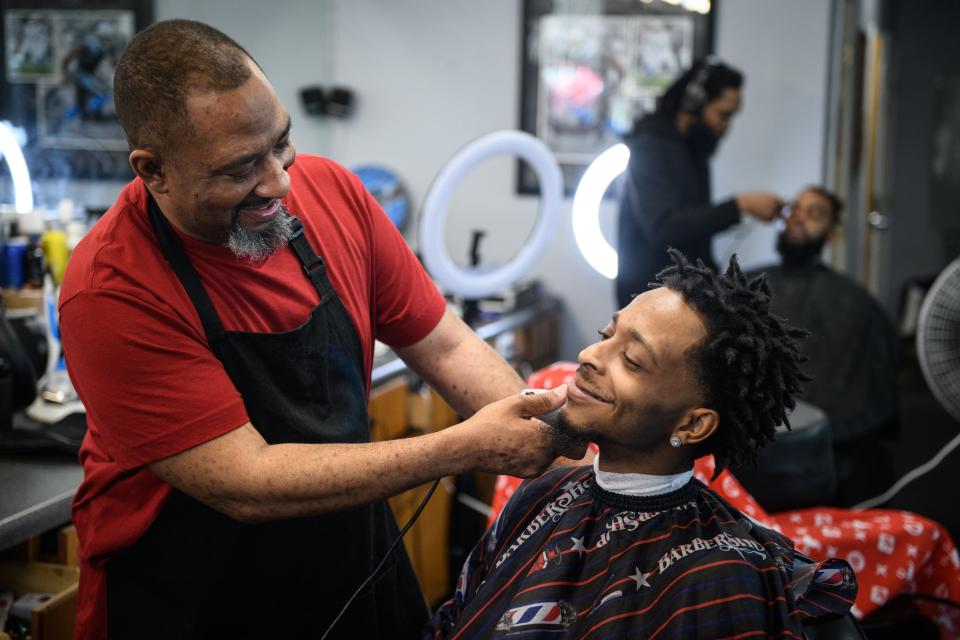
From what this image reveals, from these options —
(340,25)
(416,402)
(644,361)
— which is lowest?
(416,402)

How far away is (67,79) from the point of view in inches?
128

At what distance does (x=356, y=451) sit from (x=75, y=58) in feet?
8.67

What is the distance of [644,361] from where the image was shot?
4.13ft

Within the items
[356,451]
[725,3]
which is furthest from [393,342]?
[725,3]

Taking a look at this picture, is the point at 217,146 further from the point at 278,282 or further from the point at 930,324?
the point at 930,324

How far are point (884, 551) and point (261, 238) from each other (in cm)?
163

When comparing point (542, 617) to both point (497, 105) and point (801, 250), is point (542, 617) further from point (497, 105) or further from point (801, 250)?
point (497, 105)

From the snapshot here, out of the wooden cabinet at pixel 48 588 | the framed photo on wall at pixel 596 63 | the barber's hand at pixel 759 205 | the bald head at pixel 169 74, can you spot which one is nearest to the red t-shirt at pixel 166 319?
the bald head at pixel 169 74

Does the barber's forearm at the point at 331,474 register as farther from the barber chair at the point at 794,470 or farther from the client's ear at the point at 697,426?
the barber chair at the point at 794,470

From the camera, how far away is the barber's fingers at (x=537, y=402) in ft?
3.94

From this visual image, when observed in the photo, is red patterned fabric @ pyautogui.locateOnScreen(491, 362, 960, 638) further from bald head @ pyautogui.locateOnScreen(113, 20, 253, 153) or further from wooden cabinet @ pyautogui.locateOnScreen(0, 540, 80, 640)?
bald head @ pyautogui.locateOnScreen(113, 20, 253, 153)

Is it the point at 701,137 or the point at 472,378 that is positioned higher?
the point at 701,137

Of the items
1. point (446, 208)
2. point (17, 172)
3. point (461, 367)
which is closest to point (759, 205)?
point (446, 208)

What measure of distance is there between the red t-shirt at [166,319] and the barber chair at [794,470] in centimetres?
105
